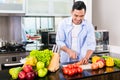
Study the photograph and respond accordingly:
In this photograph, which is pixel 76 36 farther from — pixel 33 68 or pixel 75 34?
pixel 33 68

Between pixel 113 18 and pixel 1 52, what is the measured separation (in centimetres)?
182

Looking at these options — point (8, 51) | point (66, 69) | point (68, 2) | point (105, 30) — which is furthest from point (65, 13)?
point (66, 69)

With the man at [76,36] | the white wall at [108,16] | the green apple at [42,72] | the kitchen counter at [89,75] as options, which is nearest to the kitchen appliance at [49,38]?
the white wall at [108,16]

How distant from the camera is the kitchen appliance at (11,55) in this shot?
2.66 metres

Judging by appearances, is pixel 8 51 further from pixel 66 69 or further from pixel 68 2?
pixel 66 69

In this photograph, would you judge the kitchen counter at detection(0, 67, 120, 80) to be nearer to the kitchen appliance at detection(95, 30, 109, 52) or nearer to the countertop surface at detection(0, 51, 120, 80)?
the countertop surface at detection(0, 51, 120, 80)

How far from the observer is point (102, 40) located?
332cm

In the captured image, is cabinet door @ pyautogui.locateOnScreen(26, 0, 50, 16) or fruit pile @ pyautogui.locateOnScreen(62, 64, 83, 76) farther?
cabinet door @ pyautogui.locateOnScreen(26, 0, 50, 16)

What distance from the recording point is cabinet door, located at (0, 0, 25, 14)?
2.84m

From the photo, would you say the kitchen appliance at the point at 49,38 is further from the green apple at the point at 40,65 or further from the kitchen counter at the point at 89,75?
the green apple at the point at 40,65

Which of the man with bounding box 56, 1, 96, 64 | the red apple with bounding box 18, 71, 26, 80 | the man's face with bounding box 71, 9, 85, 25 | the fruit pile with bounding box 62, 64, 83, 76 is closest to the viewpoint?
the red apple with bounding box 18, 71, 26, 80

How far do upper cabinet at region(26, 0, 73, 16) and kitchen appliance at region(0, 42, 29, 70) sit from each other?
0.56m

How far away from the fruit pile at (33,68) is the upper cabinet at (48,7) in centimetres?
163

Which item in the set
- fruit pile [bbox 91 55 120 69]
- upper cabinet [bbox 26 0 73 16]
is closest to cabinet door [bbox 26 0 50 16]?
upper cabinet [bbox 26 0 73 16]
